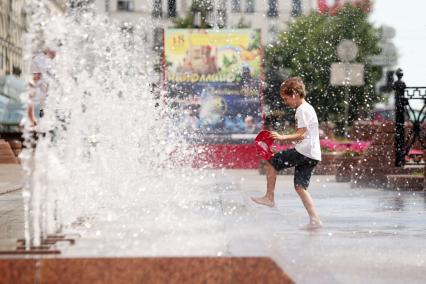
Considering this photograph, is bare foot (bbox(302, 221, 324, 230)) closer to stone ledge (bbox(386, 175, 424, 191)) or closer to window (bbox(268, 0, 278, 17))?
stone ledge (bbox(386, 175, 424, 191))

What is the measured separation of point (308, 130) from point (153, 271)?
422 cm

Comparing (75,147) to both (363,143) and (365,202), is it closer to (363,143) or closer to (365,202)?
(365,202)

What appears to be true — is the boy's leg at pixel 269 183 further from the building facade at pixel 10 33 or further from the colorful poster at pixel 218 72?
the building facade at pixel 10 33

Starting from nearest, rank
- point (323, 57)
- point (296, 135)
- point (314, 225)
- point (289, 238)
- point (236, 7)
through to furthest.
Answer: point (289, 238) → point (296, 135) → point (314, 225) → point (323, 57) → point (236, 7)

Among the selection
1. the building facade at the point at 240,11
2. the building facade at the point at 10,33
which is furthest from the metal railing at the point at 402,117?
the building facade at the point at 240,11

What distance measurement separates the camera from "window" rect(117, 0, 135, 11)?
95.4m

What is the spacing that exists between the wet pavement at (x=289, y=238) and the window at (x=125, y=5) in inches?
3329

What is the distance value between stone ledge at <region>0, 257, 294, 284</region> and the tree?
54.4 m

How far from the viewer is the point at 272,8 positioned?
327 feet

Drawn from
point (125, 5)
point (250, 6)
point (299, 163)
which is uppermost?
point (250, 6)

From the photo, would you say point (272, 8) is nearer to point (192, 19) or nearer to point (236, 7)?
point (236, 7)

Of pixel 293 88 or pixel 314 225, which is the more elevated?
pixel 293 88

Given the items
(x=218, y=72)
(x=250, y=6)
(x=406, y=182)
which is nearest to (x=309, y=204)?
(x=406, y=182)

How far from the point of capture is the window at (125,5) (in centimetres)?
9538
